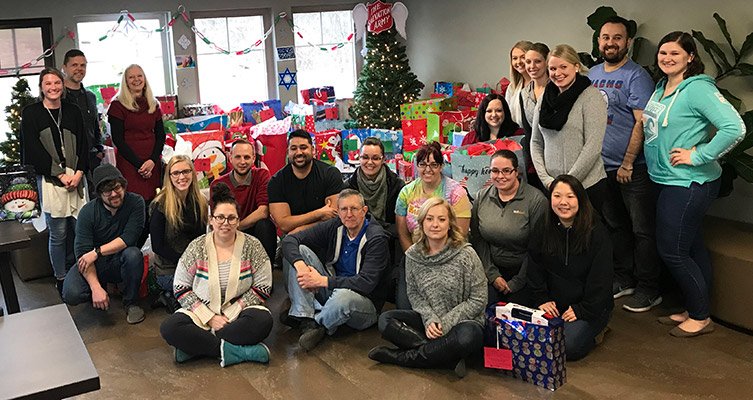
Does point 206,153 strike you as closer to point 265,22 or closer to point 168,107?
point 168,107

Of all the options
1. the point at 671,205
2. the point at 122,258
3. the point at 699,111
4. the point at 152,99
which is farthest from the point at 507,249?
the point at 152,99

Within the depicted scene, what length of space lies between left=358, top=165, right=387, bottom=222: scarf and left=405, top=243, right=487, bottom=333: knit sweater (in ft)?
2.93

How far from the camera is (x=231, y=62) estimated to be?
8648 mm

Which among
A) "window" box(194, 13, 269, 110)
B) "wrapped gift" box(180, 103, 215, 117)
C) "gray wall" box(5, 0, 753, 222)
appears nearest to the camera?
"gray wall" box(5, 0, 753, 222)

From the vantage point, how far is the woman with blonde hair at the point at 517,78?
15.4ft

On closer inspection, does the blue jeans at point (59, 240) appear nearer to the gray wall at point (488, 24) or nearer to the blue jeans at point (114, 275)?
the blue jeans at point (114, 275)

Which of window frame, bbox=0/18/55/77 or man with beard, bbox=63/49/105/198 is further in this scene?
window frame, bbox=0/18/55/77

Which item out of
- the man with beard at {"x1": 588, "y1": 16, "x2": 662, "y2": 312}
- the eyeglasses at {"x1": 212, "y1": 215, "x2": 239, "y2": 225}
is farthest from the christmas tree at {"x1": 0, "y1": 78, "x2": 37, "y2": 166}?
the man with beard at {"x1": 588, "y1": 16, "x2": 662, "y2": 312}

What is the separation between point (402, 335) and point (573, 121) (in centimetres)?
145

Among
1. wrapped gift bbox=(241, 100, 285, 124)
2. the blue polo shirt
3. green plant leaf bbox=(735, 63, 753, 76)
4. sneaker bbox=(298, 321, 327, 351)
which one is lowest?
sneaker bbox=(298, 321, 327, 351)

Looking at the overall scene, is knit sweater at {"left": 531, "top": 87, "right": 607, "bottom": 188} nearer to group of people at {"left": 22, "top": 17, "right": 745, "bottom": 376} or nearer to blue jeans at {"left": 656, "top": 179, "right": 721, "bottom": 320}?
group of people at {"left": 22, "top": 17, "right": 745, "bottom": 376}

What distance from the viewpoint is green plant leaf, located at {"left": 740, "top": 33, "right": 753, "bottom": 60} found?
179 inches

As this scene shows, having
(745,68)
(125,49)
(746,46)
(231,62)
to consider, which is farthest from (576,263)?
(125,49)

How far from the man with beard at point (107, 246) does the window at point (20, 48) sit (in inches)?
131
